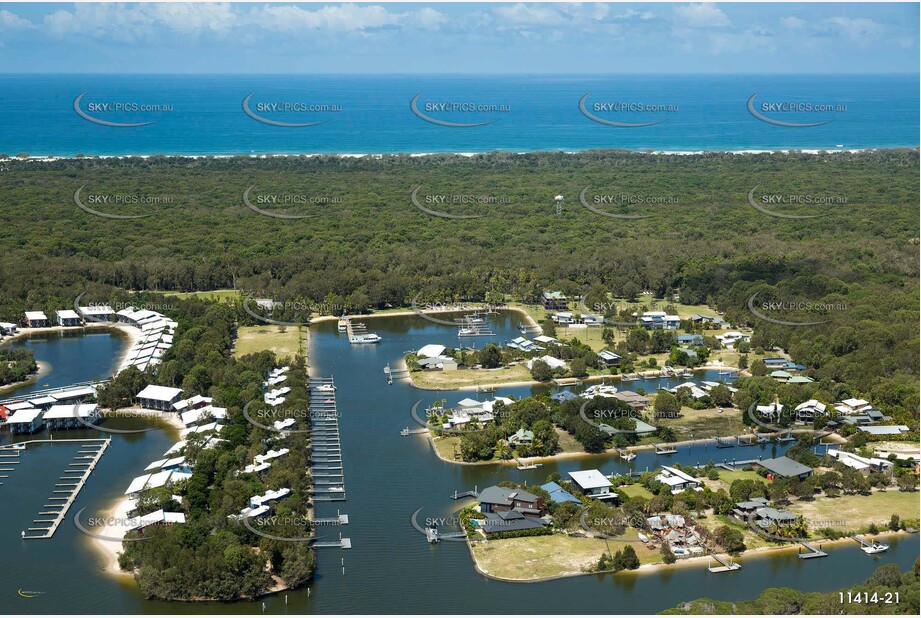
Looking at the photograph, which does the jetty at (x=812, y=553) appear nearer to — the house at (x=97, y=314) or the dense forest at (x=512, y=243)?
the dense forest at (x=512, y=243)

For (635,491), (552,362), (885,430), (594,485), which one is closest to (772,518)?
(635,491)

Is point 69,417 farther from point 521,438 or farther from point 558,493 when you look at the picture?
point 558,493

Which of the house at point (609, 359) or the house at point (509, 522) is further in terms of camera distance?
the house at point (609, 359)

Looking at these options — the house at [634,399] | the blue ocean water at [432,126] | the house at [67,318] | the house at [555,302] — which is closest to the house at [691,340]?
the house at [555,302]

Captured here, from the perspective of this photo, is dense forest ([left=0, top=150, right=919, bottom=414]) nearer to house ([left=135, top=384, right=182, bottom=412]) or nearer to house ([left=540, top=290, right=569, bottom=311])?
house ([left=540, top=290, right=569, bottom=311])

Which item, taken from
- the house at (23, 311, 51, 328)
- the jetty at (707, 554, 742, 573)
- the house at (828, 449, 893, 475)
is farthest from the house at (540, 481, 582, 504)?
the house at (23, 311, 51, 328)

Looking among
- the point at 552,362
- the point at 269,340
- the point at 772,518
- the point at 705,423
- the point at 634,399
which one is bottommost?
the point at 269,340
